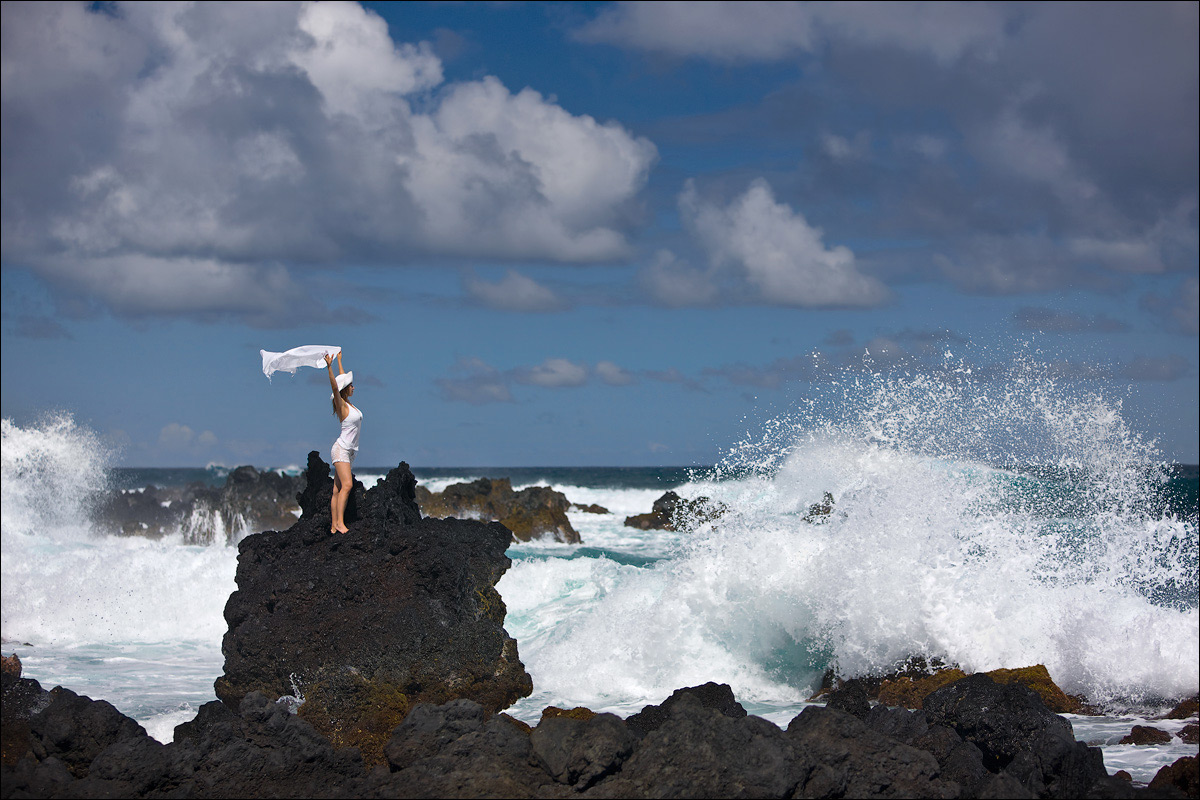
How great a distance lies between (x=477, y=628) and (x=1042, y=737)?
15.5 ft

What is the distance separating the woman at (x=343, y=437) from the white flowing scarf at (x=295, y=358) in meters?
0.06

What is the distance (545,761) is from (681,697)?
0.94 meters

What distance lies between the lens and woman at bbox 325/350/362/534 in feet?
29.3

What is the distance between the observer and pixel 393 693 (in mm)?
8195

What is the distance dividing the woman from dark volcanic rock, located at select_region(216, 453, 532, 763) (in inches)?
11.2

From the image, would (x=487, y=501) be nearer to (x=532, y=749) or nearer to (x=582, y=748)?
(x=532, y=749)

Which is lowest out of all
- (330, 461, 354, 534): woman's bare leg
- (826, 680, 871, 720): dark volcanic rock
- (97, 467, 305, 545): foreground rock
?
(826, 680, 871, 720): dark volcanic rock

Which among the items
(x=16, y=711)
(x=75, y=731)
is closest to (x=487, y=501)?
(x=16, y=711)

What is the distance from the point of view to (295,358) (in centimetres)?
893

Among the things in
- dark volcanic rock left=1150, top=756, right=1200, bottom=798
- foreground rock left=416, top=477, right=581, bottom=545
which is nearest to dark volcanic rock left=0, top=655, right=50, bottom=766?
dark volcanic rock left=1150, top=756, right=1200, bottom=798

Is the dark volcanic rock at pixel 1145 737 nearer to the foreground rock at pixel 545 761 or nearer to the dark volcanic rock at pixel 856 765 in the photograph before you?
the foreground rock at pixel 545 761

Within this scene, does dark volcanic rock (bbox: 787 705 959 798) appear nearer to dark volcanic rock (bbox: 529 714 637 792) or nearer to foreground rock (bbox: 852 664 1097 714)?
dark volcanic rock (bbox: 529 714 637 792)

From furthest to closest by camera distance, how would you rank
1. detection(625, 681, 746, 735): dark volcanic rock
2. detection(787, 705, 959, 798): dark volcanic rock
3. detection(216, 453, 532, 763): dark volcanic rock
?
1. detection(216, 453, 532, 763): dark volcanic rock
2. detection(625, 681, 746, 735): dark volcanic rock
3. detection(787, 705, 959, 798): dark volcanic rock

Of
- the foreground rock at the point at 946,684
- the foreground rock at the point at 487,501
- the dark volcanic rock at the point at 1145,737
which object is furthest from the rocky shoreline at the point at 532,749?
the foreground rock at the point at 487,501
